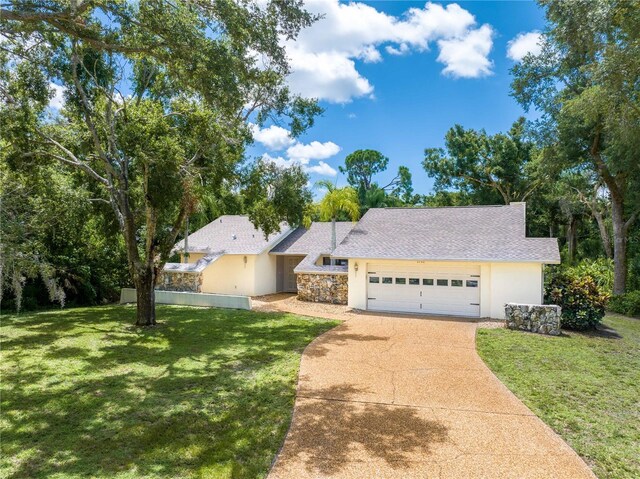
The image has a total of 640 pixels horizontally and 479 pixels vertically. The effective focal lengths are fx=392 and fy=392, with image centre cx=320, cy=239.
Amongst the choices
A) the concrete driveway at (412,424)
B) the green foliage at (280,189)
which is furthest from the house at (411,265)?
the concrete driveway at (412,424)

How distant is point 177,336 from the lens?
11.5 m

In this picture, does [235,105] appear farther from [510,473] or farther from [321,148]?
[321,148]

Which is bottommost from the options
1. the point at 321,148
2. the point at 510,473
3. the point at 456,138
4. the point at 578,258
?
the point at 510,473

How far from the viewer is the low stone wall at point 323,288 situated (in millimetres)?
17812

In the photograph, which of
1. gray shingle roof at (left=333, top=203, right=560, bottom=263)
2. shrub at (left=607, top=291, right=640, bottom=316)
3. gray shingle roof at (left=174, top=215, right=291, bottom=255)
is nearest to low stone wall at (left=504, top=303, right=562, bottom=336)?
gray shingle roof at (left=333, top=203, right=560, bottom=263)

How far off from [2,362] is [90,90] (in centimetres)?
847

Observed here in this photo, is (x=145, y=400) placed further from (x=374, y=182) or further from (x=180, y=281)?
(x=374, y=182)

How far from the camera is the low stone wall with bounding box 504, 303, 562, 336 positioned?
12078 millimetres

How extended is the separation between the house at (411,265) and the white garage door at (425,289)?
36 mm

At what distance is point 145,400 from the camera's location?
659cm

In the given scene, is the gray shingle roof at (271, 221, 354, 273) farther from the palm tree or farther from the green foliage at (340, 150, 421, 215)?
the green foliage at (340, 150, 421, 215)

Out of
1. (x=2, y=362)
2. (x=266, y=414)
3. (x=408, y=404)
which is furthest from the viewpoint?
(x=2, y=362)

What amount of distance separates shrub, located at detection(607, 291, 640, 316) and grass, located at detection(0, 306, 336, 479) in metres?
14.4

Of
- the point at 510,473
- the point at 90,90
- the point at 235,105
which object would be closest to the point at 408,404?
the point at 510,473
